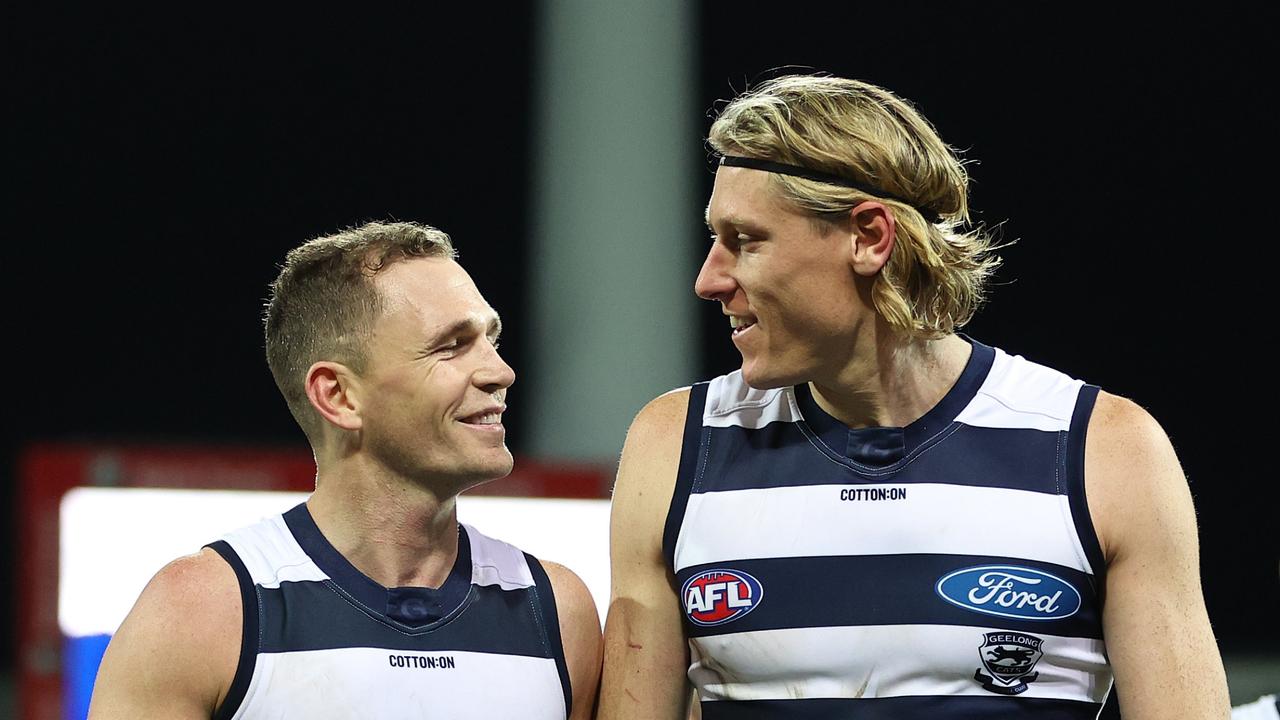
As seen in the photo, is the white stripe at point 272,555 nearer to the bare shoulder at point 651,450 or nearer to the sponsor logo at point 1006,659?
the bare shoulder at point 651,450

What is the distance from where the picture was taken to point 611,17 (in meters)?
5.02

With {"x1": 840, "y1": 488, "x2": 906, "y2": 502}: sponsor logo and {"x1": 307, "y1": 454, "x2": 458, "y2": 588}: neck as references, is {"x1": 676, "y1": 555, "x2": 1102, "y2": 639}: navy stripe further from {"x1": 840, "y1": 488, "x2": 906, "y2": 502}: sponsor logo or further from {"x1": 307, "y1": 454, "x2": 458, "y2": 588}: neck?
{"x1": 307, "y1": 454, "x2": 458, "y2": 588}: neck

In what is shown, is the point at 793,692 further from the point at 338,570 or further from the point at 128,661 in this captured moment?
the point at 128,661

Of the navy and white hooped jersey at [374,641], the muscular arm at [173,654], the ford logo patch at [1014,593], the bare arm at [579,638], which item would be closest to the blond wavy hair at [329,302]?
the navy and white hooped jersey at [374,641]

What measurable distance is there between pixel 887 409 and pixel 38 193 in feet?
10.7

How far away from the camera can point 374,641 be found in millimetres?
2232

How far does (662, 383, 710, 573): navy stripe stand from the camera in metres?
2.27

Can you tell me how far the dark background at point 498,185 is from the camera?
468 centimetres

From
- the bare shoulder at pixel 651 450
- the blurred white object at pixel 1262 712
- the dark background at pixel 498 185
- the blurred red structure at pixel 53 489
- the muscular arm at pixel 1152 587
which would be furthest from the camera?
the dark background at pixel 498 185

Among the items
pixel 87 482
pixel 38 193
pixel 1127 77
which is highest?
pixel 1127 77

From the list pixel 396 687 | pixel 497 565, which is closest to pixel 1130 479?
pixel 497 565

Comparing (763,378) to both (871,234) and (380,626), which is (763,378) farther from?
(380,626)

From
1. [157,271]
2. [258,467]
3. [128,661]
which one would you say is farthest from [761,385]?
[157,271]

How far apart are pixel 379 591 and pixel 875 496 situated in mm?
712
